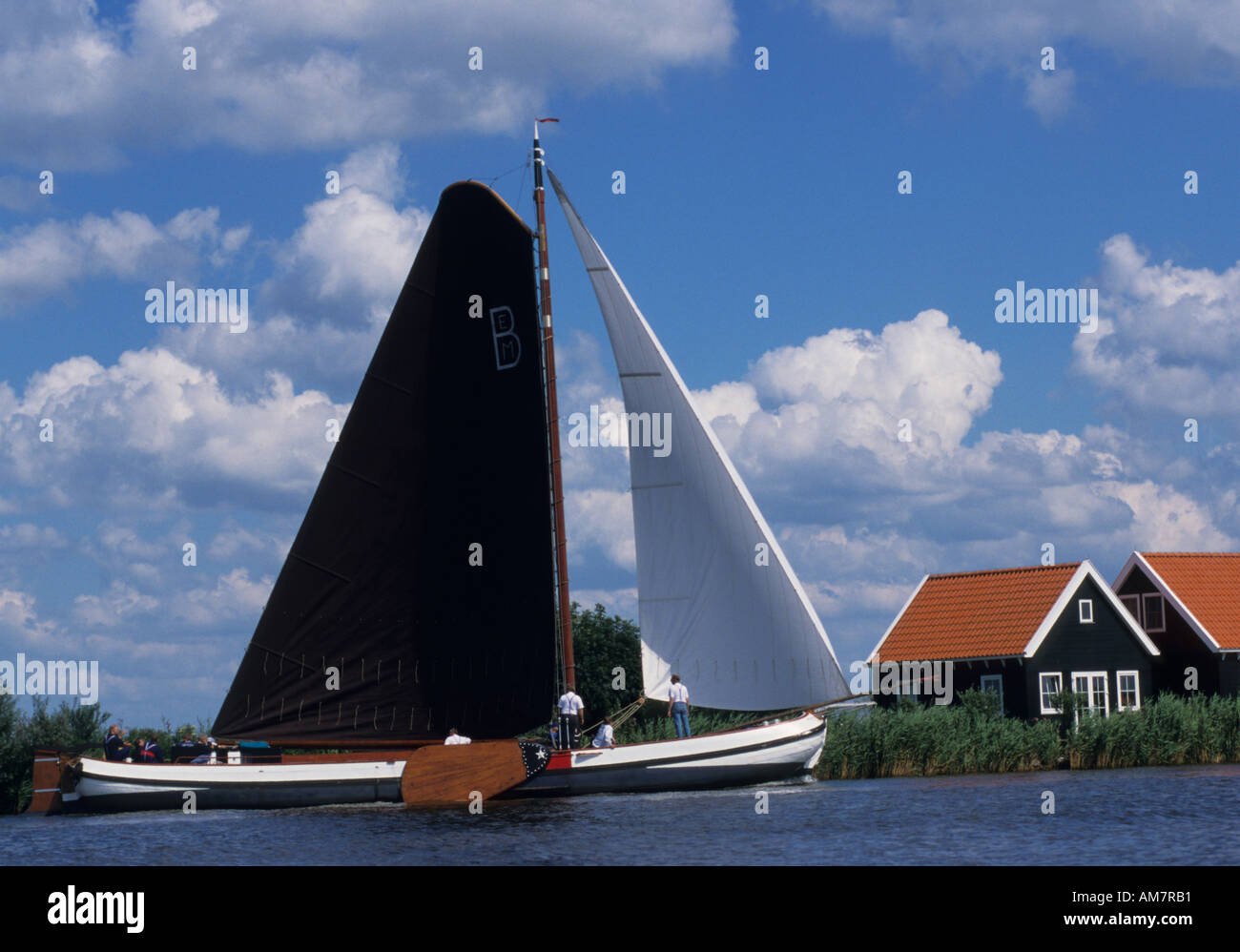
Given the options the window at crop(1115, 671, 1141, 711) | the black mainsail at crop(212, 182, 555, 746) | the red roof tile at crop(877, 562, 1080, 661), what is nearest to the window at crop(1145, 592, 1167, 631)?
the window at crop(1115, 671, 1141, 711)

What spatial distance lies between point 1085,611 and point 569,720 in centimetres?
2423

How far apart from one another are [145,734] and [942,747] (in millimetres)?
22599

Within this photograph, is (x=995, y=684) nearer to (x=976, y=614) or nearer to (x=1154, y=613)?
(x=976, y=614)

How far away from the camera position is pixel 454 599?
31984 mm

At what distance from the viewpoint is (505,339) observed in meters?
32.2

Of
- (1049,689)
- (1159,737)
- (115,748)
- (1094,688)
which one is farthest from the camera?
A: (1094,688)

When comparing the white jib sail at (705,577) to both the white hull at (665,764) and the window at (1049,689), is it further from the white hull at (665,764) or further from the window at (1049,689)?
the window at (1049,689)

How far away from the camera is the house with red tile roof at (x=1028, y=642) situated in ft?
156

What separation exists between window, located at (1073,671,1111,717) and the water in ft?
47.6

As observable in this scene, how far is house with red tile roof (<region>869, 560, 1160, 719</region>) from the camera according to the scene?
156 feet

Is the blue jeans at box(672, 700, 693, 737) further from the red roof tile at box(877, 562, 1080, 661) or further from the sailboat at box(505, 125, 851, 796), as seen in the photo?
the red roof tile at box(877, 562, 1080, 661)

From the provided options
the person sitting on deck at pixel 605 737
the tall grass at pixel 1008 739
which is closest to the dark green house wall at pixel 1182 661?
the tall grass at pixel 1008 739

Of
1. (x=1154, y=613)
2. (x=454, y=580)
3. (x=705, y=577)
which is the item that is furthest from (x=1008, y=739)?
(x=1154, y=613)

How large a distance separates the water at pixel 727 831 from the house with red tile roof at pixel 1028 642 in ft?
43.9
